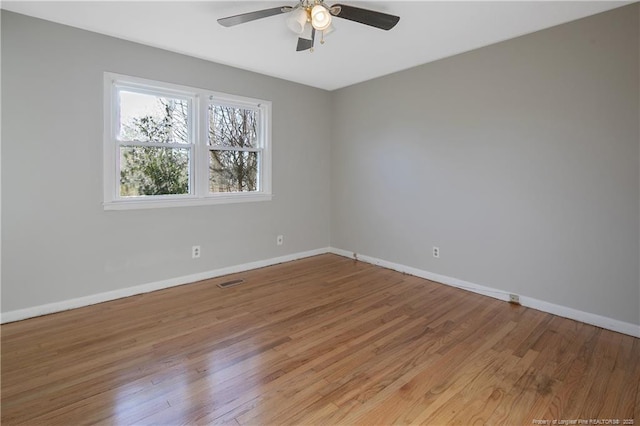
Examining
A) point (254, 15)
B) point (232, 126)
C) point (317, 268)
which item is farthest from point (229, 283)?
point (254, 15)

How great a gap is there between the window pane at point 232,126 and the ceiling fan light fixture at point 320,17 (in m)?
2.04

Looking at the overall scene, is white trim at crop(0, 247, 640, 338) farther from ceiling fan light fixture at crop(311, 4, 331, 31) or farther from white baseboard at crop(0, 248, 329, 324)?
ceiling fan light fixture at crop(311, 4, 331, 31)

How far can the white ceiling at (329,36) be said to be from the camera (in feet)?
8.08

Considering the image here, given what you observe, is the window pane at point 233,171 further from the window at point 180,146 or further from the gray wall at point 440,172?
the gray wall at point 440,172

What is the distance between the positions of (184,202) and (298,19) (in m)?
2.26

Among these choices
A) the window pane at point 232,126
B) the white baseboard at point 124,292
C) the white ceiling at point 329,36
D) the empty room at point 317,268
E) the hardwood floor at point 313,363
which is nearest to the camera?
the hardwood floor at point 313,363

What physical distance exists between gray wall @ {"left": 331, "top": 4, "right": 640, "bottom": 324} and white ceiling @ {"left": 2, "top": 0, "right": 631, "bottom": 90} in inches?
10.5

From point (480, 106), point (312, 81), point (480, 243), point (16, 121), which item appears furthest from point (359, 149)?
point (16, 121)

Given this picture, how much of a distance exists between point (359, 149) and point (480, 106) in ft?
5.52

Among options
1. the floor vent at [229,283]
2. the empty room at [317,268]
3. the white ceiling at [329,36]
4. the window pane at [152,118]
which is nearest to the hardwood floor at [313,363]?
the empty room at [317,268]

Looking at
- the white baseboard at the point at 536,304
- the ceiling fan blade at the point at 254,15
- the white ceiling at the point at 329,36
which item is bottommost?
the white baseboard at the point at 536,304

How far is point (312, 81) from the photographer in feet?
14.6

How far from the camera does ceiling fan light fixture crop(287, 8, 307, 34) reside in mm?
2191

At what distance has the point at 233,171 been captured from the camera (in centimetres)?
408
